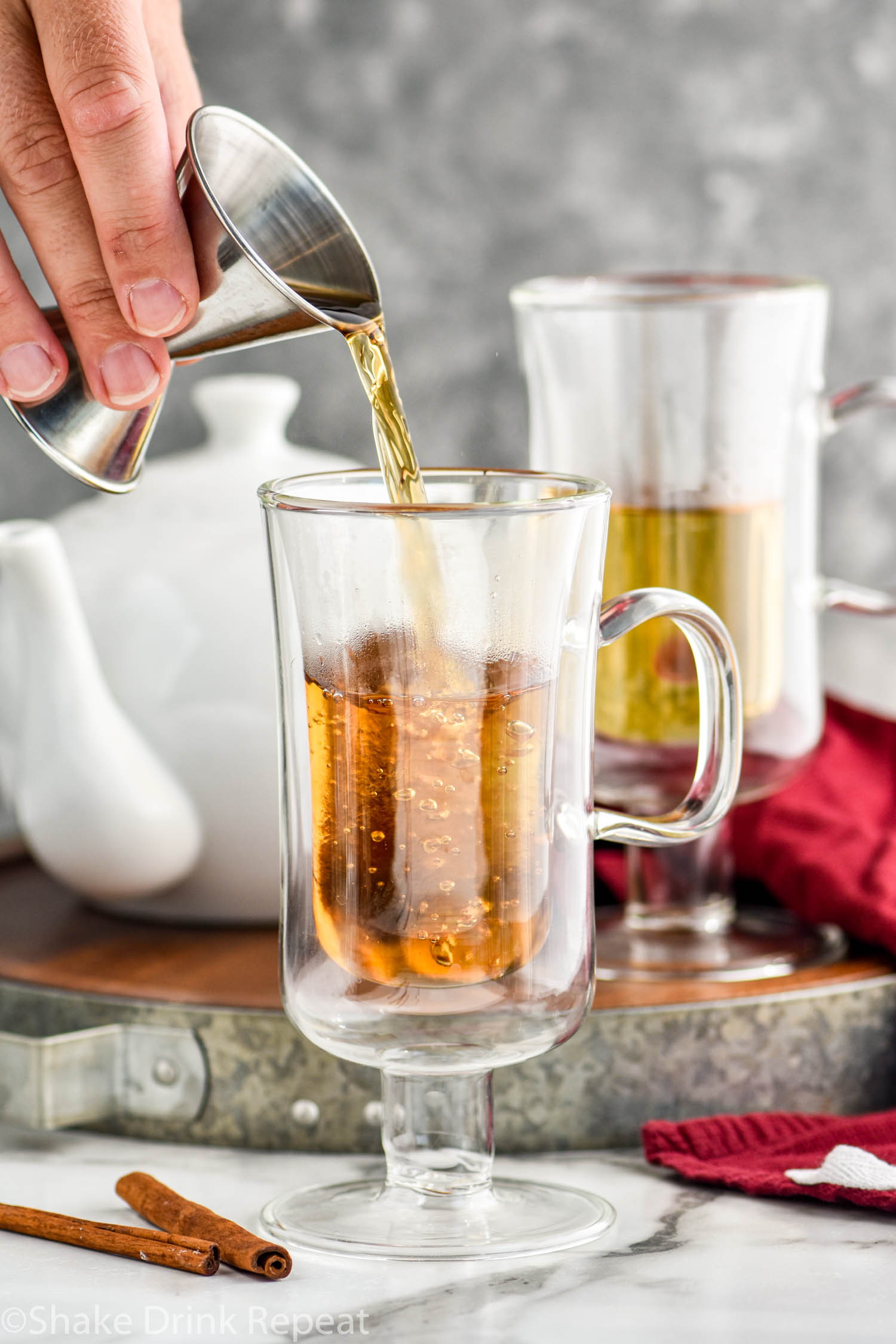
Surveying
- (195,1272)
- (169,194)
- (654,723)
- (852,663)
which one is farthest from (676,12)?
(195,1272)

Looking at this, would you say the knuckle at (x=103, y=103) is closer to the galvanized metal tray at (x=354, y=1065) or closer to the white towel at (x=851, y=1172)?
the galvanized metal tray at (x=354, y=1065)

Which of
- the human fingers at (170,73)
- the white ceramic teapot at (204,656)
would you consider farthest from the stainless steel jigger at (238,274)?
the white ceramic teapot at (204,656)

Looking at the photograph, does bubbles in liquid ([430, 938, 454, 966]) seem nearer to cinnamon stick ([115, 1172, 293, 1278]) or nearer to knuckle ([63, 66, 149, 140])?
cinnamon stick ([115, 1172, 293, 1278])

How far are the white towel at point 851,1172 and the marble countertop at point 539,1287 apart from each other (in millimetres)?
18

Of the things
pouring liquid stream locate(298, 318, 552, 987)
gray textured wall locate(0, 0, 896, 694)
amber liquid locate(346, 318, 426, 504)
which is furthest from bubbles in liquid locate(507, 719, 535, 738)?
gray textured wall locate(0, 0, 896, 694)

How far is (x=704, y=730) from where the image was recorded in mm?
802

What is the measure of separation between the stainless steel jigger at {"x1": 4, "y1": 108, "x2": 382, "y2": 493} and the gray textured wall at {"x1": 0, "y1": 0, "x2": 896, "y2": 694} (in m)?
0.63

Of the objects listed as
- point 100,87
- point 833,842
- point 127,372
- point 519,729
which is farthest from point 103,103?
point 833,842

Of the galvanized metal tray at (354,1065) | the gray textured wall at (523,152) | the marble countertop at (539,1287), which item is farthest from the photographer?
the gray textured wall at (523,152)

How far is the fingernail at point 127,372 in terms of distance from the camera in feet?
2.57

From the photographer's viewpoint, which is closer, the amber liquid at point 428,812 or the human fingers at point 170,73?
the amber liquid at point 428,812

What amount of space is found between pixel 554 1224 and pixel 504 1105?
12 cm

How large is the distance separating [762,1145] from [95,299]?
1.73ft

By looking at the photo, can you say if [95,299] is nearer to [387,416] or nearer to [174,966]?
[387,416]
